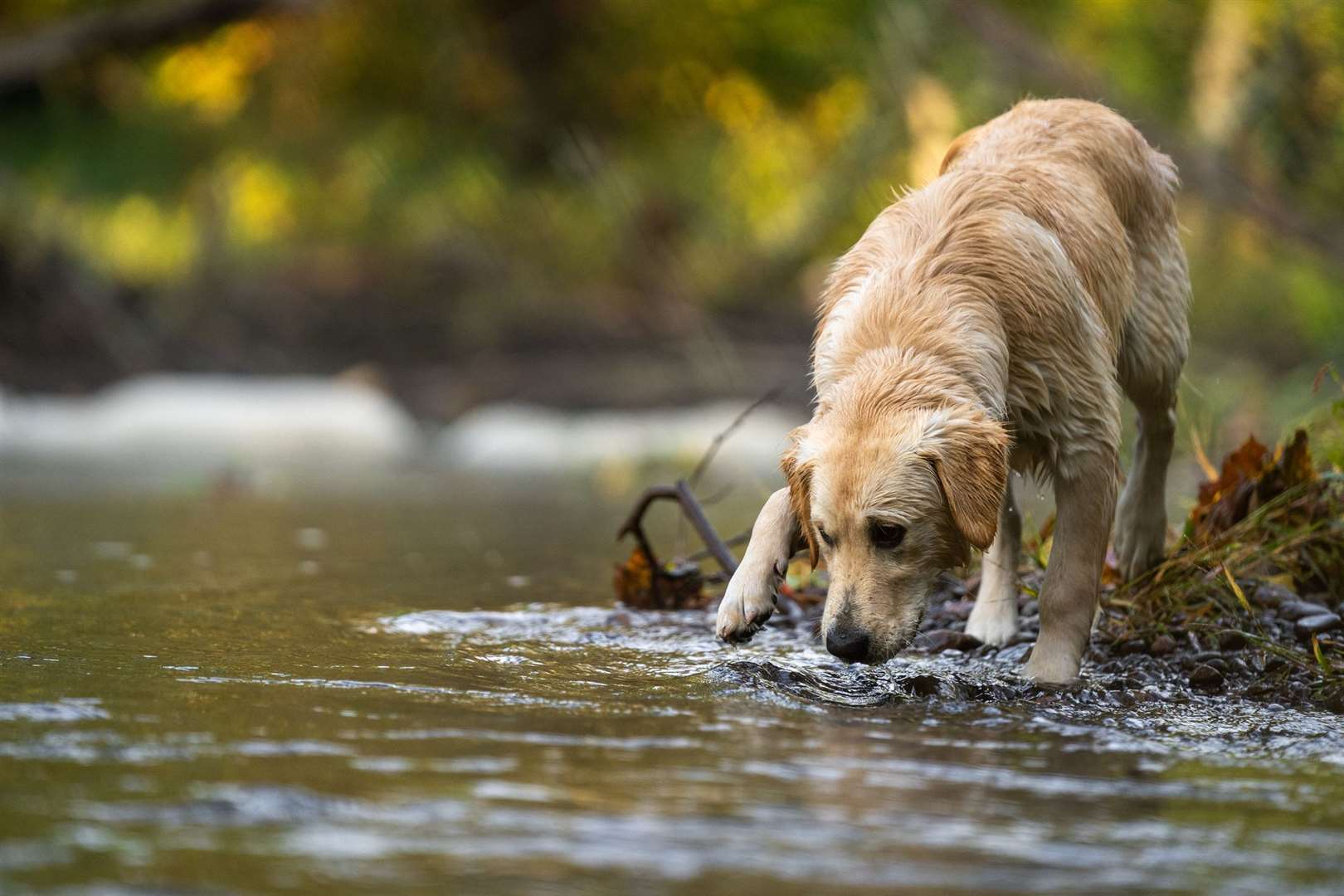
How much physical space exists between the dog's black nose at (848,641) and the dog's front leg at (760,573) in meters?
0.36

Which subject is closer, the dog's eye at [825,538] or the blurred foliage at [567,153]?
the dog's eye at [825,538]

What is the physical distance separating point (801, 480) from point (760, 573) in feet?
1.09

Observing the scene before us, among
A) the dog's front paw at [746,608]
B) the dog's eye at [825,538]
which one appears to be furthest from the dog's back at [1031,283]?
the dog's front paw at [746,608]

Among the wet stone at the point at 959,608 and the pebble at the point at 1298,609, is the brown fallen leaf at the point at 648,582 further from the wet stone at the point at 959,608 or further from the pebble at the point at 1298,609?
the pebble at the point at 1298,609

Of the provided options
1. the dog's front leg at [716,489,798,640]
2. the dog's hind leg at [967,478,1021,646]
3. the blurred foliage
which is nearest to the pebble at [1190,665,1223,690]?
the dog's hind leg at [967,478,1021,646]

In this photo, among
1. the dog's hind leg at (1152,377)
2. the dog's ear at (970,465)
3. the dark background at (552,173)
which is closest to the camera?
the dog's ear at (970,465)

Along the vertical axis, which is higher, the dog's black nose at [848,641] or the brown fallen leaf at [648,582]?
the brown fallen leaf at [648,582]

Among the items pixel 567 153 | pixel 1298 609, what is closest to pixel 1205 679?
pixel 1298 609

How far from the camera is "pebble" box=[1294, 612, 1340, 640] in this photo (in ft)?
16.1

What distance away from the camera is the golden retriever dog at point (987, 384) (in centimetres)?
429

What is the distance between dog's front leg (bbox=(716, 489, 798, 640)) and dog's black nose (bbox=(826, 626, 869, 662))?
1.18 feet

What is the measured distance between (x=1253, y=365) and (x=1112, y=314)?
Answer: 14.0 meters

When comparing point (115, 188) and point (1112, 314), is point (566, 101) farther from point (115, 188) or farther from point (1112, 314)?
point (1112, 314)

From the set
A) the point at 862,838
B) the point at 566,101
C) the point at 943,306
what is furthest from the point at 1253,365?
the point at 862,838
